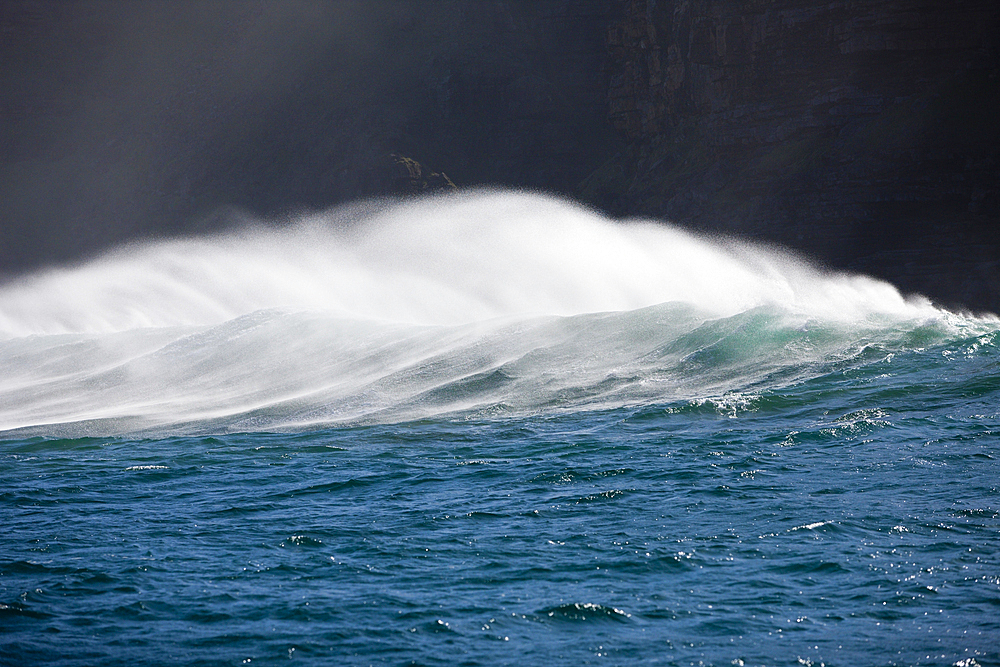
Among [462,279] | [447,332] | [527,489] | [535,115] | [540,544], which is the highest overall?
[535,115]

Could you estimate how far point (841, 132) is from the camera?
36562mm

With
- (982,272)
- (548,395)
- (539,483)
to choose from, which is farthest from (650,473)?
(982,272)

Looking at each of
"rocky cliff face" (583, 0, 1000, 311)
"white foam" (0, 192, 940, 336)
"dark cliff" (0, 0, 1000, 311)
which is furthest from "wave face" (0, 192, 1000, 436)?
Answer: "dark cliff" (0, 0, 1000, 311)

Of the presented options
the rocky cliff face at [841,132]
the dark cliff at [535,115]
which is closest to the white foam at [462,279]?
the rocky cliff face at [841,132]

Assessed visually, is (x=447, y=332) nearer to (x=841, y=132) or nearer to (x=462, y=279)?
(x=462, y=279)

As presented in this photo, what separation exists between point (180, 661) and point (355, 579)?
176cm

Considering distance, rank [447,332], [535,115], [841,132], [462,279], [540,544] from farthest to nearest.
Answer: [535,115] < [841,132] < [462,279] < [447,332] < [540,544]

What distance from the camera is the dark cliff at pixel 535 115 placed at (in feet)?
111

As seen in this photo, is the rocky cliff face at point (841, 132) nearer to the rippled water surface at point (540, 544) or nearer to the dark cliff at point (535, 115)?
the dark cliff at point (535, 115)

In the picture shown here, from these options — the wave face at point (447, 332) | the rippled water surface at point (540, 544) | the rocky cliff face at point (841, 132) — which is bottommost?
the rippled water surface at point (540, 544)

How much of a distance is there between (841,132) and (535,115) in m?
21.0

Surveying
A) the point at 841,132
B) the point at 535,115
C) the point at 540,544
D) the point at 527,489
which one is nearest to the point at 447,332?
the point at 527,489

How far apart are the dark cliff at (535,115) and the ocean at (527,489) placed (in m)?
13.0

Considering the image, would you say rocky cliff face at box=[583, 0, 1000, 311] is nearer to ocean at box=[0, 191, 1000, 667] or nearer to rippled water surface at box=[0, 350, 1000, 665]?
ocean at box=[0, 191, 1000, 667]
